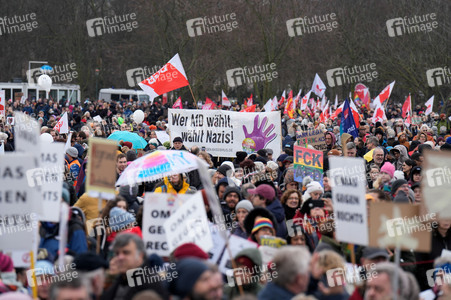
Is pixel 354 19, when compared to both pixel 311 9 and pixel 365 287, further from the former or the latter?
pixel 365 287

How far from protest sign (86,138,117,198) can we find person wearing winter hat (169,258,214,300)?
7.61 ft

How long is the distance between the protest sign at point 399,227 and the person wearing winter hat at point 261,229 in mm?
1408

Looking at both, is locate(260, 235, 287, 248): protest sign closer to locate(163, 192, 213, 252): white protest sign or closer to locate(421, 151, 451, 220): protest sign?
locate(163, 192, 213, 252): white protest sign

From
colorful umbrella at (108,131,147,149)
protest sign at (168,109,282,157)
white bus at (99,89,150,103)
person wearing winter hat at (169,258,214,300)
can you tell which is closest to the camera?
person wearing winter hat at (169,258,214,300)

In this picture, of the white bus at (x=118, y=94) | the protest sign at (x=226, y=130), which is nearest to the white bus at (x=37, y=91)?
the white bus at (x=118, y=94)

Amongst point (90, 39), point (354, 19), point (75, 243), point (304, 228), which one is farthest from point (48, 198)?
point (90, 39)

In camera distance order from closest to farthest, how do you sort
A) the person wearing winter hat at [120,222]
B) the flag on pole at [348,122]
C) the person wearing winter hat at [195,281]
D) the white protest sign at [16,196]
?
the person wearing winter hat at [195,281] < the white protest sign at [16,196] < the person wearing winter hat at [120,222] < the flag on pole at [348,122]

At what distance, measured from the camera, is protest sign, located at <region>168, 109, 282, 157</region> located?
16.1 m

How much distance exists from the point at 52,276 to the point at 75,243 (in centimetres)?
68

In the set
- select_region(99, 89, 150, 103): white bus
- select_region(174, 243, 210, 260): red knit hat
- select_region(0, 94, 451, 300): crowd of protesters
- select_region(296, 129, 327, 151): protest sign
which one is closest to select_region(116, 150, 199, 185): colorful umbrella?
select_region(0, 94, 451, 300): crowd of protesters

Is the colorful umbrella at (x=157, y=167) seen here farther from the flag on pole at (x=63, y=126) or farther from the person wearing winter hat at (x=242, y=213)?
the flag on pole at (x=63, y=126)

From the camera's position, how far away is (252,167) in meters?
12.2

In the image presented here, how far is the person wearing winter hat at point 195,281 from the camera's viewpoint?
4.79 metres

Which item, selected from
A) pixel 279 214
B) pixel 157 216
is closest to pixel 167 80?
pixel 279 214
